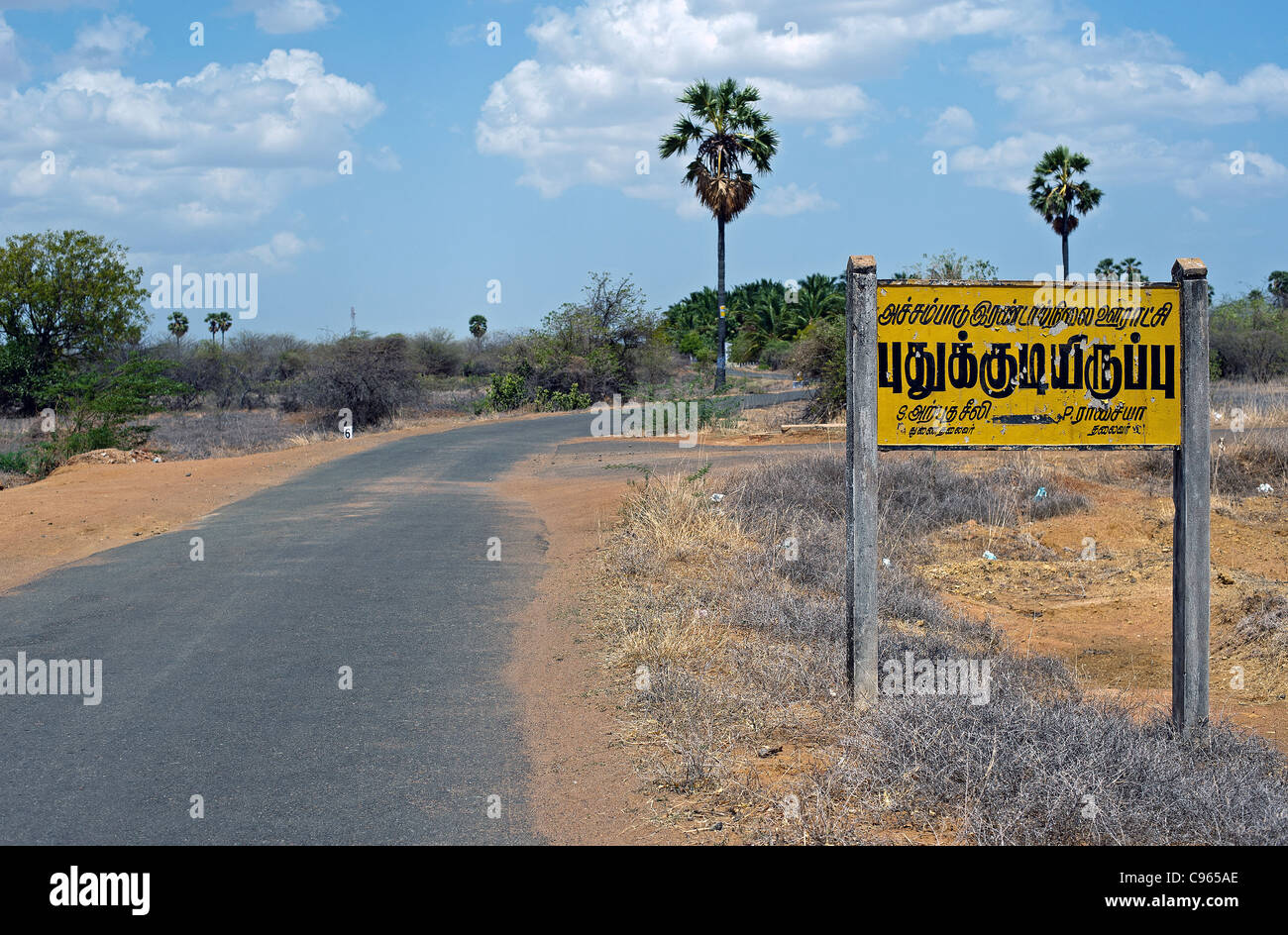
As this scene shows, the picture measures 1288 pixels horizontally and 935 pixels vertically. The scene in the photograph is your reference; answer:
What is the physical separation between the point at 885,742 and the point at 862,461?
1.66 meters

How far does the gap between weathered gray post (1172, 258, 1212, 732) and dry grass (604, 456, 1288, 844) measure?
0.83 ft

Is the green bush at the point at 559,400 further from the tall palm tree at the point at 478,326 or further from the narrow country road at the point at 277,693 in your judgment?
the tall palm tree at the point at 478,326

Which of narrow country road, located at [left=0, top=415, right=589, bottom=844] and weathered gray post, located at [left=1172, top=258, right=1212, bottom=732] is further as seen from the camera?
weathered gray post, located at [left=1172, top=258, right=1212, bottom=732]

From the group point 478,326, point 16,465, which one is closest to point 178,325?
point 478,326

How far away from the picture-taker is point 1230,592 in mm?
9969

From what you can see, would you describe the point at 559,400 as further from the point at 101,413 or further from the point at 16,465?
the point at 16,465

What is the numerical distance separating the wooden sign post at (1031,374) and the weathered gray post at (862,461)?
0.04 feet

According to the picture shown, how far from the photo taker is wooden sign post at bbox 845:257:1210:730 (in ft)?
20.0

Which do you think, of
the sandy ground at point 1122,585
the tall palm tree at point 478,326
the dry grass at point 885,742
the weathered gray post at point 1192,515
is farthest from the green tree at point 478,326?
the weathered gray post at point 1192,515

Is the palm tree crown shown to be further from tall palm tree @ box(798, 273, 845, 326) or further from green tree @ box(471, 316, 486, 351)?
green tree @ box(471, 316, 486, 351)

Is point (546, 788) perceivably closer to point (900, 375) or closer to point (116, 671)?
point (900, 375)

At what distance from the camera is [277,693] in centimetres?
657

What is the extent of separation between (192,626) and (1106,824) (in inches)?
265

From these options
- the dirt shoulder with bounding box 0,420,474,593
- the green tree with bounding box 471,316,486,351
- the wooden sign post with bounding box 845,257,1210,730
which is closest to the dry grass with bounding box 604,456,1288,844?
the wooden sign post with bounding box 845,257,1210,730
